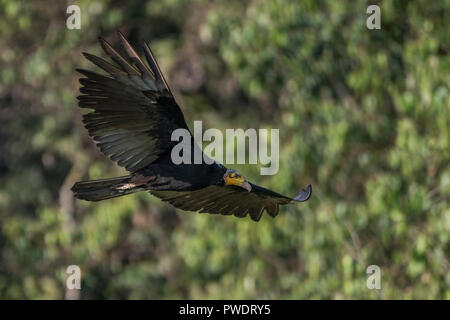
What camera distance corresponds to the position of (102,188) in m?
4.90

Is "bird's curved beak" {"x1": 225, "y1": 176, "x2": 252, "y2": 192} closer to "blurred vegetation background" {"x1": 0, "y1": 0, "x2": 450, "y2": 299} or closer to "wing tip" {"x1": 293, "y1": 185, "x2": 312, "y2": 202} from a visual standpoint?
"wing tip" {"x1": 293, "y1": 185, "x2": 312, "y2": 202}

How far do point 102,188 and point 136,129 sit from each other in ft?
1.34

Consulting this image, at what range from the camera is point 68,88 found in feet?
35.2

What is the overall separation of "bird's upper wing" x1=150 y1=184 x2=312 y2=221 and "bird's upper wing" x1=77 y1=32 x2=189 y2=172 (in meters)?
0.64

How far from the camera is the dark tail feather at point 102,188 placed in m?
4.88

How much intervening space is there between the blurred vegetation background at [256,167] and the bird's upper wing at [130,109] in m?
2.74

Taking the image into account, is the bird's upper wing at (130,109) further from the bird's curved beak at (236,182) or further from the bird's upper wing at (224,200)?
the bird's upper wing at (224,200)

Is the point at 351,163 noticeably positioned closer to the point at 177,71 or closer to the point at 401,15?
the point at 401,15

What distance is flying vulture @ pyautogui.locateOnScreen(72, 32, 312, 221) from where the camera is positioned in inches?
187

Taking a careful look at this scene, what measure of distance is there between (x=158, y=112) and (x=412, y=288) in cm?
358

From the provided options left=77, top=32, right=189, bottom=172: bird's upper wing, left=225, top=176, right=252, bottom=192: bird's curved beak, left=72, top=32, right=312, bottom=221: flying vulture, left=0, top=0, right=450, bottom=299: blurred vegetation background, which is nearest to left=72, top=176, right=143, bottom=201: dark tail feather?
left=72, top=32, right=312, bottom=221: flying vulture

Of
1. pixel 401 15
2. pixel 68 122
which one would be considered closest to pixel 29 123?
pixel 68 122

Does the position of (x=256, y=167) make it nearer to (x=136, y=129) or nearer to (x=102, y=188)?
(x=136, y=129)

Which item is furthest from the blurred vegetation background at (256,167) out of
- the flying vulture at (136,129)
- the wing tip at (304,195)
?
the flying vulture at (136,129)
